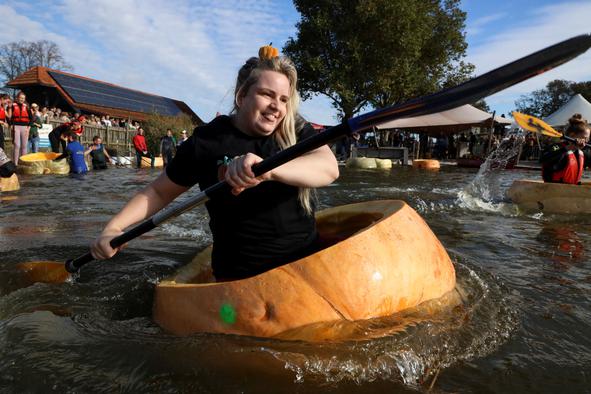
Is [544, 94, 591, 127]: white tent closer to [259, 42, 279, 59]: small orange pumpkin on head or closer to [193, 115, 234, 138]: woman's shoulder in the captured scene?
[259, 42, 279, 59]: small orange pumpkin on head

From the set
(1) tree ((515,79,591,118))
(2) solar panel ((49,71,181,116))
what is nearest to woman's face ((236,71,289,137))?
(2) solar panel ((49,71,181,116))

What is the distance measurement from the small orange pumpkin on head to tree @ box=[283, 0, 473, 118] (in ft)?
63.8

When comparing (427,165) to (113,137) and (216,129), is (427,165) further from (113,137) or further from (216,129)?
(216,129)

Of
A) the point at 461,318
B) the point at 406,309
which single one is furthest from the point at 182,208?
the point at 461,318

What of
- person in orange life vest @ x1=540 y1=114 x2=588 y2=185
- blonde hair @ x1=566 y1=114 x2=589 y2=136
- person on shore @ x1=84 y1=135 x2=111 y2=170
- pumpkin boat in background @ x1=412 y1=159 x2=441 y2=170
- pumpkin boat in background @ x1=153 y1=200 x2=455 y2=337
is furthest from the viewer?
pumpkin boat in background @ x1=412 y1=159 x2=441 y2=170

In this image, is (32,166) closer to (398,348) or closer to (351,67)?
(398,348)

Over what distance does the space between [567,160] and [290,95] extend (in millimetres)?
5514

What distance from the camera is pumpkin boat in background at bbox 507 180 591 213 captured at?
5.60 meters

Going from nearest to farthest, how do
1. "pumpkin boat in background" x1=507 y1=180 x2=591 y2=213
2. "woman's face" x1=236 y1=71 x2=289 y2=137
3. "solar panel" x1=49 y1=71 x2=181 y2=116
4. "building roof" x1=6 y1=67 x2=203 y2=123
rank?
"woman's face" x1=236 y1=71 x2=289 y2=137, "pumpkin boat in background" x1=507 y1=180 x2=591 y2=213, "building roof" x1=6 y1=67 x2=203 y2=123, "solar panel" x1=49 y1=71 x2=181 y2=116

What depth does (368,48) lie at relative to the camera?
20984 mm

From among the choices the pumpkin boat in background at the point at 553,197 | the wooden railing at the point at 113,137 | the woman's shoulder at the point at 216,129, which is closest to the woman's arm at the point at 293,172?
the woman's shoulder at the point at 216,129

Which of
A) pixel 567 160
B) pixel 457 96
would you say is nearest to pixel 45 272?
pixel 457 96

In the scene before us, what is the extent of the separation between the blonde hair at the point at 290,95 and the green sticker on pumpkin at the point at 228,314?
0.55m

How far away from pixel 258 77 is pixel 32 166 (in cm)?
1017
